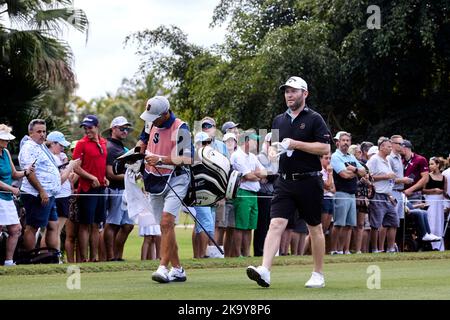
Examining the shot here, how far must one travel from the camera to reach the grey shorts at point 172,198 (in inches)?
485

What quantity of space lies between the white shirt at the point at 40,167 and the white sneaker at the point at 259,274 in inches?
234

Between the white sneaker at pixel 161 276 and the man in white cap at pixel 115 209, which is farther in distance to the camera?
the man in white cap at pixel 115 209

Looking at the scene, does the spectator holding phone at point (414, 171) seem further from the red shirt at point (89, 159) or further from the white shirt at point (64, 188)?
the white shirt at point (64, 188)

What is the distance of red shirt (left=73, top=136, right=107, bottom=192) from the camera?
17.2 m

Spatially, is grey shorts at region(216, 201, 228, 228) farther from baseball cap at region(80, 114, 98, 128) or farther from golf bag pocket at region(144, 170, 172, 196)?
golf bag pocket at region(144, 170, 172, 196)

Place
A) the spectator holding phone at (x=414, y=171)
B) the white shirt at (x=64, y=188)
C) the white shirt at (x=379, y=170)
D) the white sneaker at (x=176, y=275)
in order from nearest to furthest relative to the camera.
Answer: the white sneaker at (x=176, y=275) < the white shirt at (x=64, y=188) < the white shirt at (x=379, y=170) < the spectator holding phone at (x=414, y=171)

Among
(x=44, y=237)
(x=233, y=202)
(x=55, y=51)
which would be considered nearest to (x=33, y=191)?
(x=44, y=237)

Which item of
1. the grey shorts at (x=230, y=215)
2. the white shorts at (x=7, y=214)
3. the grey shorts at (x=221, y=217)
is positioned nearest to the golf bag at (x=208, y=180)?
the white shorts at (x=7, y=214)

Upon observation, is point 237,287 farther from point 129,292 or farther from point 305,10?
point 305,10

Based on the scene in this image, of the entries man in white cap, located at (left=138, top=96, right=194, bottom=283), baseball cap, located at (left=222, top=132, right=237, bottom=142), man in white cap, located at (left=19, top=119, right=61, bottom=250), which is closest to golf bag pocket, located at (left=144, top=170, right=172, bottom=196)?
man in white cap, located at (left=138, top=96, right=194, bottom=283)

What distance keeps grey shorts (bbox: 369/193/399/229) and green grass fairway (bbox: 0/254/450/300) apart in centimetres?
411

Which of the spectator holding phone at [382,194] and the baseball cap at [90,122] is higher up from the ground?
the baseball cap at [90,122]

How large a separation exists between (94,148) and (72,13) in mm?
6933

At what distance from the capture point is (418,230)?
72.8 feet
